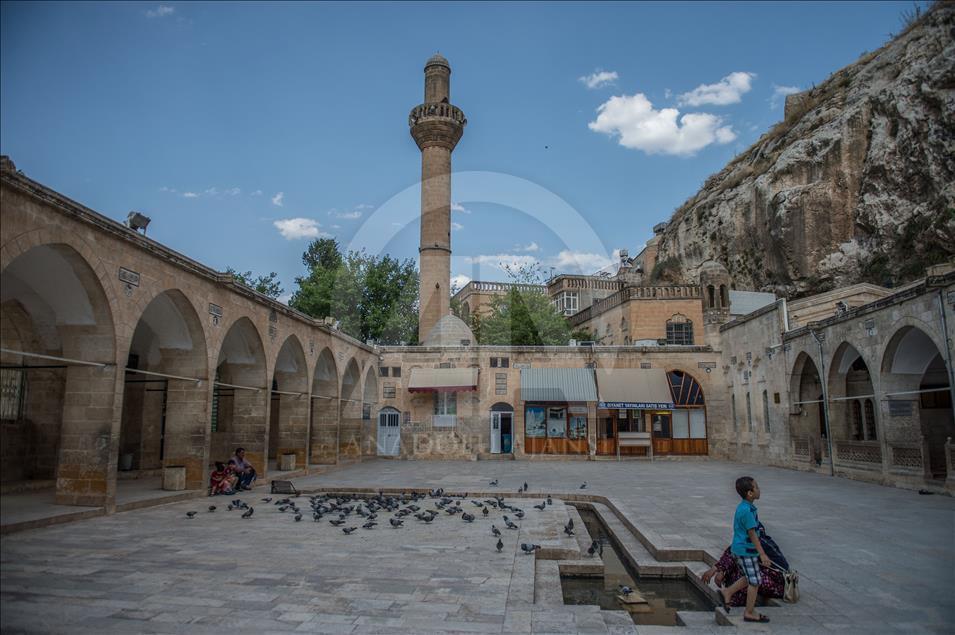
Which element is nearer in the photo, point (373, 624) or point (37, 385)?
point (373, 624)

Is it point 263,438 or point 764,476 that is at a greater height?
point 263,438

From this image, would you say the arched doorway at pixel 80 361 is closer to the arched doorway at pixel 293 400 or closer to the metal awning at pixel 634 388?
the arched doorway at pixel 293 400

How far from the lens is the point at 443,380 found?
75.9 feet

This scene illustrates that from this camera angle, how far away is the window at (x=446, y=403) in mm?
23531

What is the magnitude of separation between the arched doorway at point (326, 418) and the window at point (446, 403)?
17.6 feet

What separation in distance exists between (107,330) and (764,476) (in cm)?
1540

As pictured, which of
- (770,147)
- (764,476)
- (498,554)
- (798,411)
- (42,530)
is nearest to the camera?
(498,554)

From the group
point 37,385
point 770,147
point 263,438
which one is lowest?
point 263,438

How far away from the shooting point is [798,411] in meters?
18.2

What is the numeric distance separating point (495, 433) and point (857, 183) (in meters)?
19.7

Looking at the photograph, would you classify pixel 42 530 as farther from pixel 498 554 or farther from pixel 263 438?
pixel 263 438

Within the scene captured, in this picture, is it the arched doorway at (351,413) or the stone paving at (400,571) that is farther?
the arched doorway at (351,413)

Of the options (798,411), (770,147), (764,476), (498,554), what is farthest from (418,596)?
(770,147)

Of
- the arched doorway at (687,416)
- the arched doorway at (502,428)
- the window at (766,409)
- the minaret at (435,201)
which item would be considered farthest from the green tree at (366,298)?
the window at (766,409)
